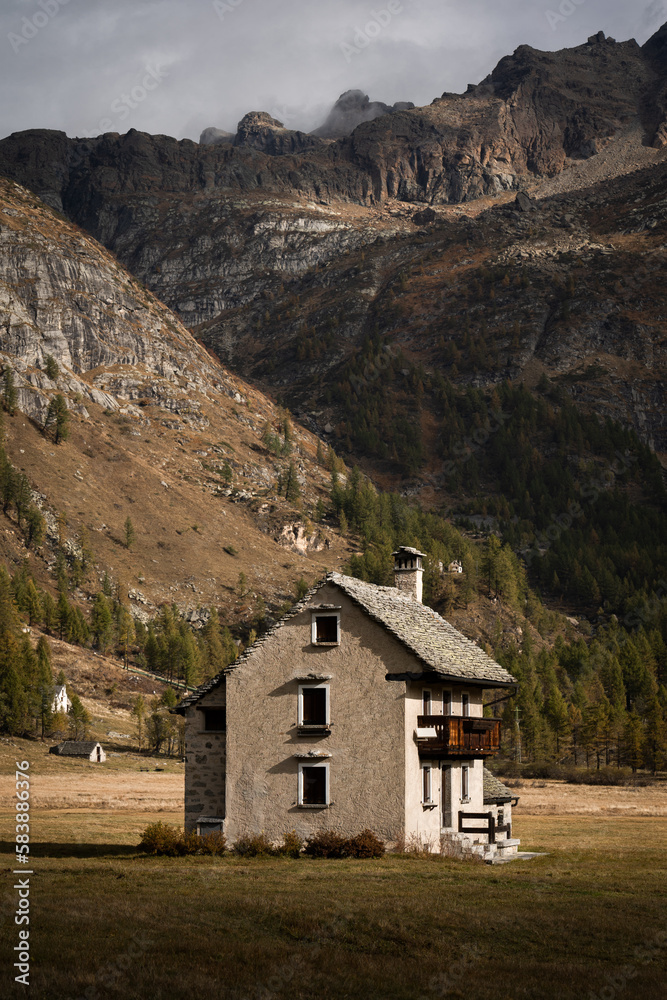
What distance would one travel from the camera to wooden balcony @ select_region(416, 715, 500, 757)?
39.0 metres

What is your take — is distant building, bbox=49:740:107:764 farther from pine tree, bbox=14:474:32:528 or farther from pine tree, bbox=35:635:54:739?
pine tree, bbox=14:474:32:528

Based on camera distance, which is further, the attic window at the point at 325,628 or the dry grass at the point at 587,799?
the dry grass at the point at 587,799

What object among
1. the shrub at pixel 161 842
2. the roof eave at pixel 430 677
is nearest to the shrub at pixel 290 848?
the shrub at pixel 161 842

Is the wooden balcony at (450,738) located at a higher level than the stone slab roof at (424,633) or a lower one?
lower

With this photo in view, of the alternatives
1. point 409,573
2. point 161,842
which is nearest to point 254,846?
point 161,842

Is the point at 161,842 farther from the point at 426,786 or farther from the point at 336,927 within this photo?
the point at 336,927

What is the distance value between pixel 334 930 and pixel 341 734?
1625 centimetres

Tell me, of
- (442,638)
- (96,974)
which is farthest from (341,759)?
(96,974)

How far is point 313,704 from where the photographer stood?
130 feet

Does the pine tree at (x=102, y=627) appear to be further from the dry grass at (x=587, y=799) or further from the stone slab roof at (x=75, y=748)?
the dry grass at (x=587, y=799)

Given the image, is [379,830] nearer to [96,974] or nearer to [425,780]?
[425,780]

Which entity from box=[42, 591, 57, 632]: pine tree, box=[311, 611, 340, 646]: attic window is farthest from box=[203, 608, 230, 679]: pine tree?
box=[311, 611, 340, 646]: attic window

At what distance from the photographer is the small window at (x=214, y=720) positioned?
139ft

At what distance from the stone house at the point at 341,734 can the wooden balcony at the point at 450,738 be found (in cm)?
6
